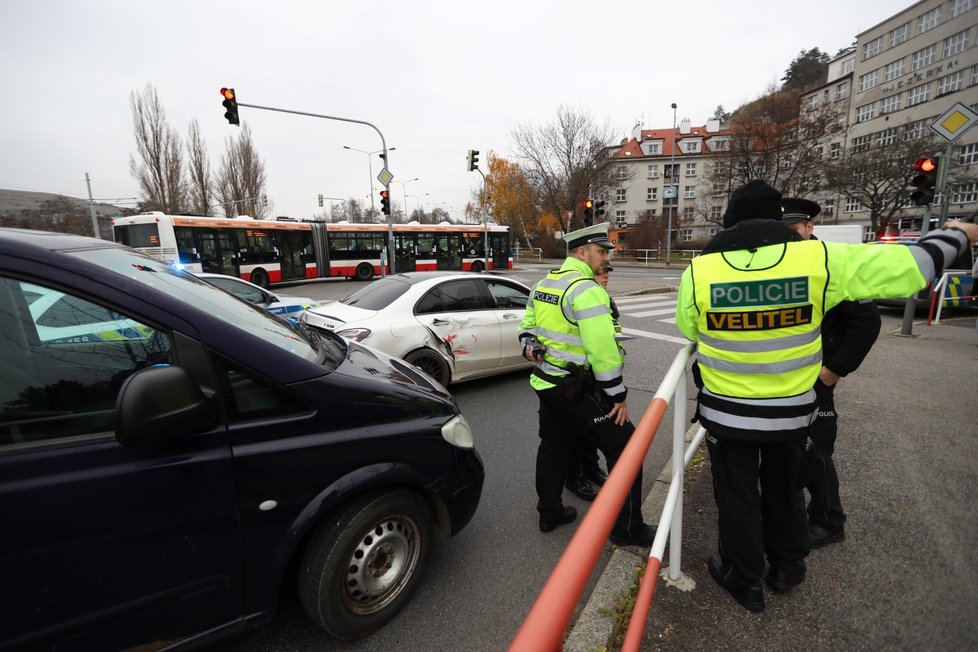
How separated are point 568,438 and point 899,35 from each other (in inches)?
2643

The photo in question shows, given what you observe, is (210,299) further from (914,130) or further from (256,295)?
(914,130)

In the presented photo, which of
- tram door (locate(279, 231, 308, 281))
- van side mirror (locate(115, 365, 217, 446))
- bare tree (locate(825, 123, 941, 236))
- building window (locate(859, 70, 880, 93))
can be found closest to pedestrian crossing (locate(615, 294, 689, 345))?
van side mirror (locate(115, 365, 217, 446))

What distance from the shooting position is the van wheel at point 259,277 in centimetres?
1909

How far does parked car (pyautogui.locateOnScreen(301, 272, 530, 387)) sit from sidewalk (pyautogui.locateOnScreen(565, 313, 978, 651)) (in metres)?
2.74

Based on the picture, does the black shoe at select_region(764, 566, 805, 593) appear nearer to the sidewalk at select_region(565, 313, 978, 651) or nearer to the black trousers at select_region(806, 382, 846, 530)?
the sidewalk at select_region(565, 313, 978, 651)

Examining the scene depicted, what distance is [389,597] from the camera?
2.21 meters

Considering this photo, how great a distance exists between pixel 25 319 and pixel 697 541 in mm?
3356

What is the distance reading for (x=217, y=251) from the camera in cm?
1780

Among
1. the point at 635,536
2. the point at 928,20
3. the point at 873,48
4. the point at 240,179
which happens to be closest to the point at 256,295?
the point at 635,536

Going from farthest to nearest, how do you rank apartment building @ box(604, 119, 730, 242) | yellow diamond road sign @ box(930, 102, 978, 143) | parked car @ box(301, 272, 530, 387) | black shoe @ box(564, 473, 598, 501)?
apartment building @ box(604, 119, 730, 242) < yellow diamond road sign @ box(930, 102, 978, 143) < parked car @ box(301, 272, 530, 387) < black shoe @ box(564, 473, 598, 501)

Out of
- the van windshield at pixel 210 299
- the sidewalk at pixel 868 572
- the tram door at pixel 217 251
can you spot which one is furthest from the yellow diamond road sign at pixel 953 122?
the tram door at pixel 217 251

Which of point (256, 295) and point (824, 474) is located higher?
point (256, 295)

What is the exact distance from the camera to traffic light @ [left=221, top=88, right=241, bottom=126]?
13.9m

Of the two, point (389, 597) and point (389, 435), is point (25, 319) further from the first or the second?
point (389, 597)
